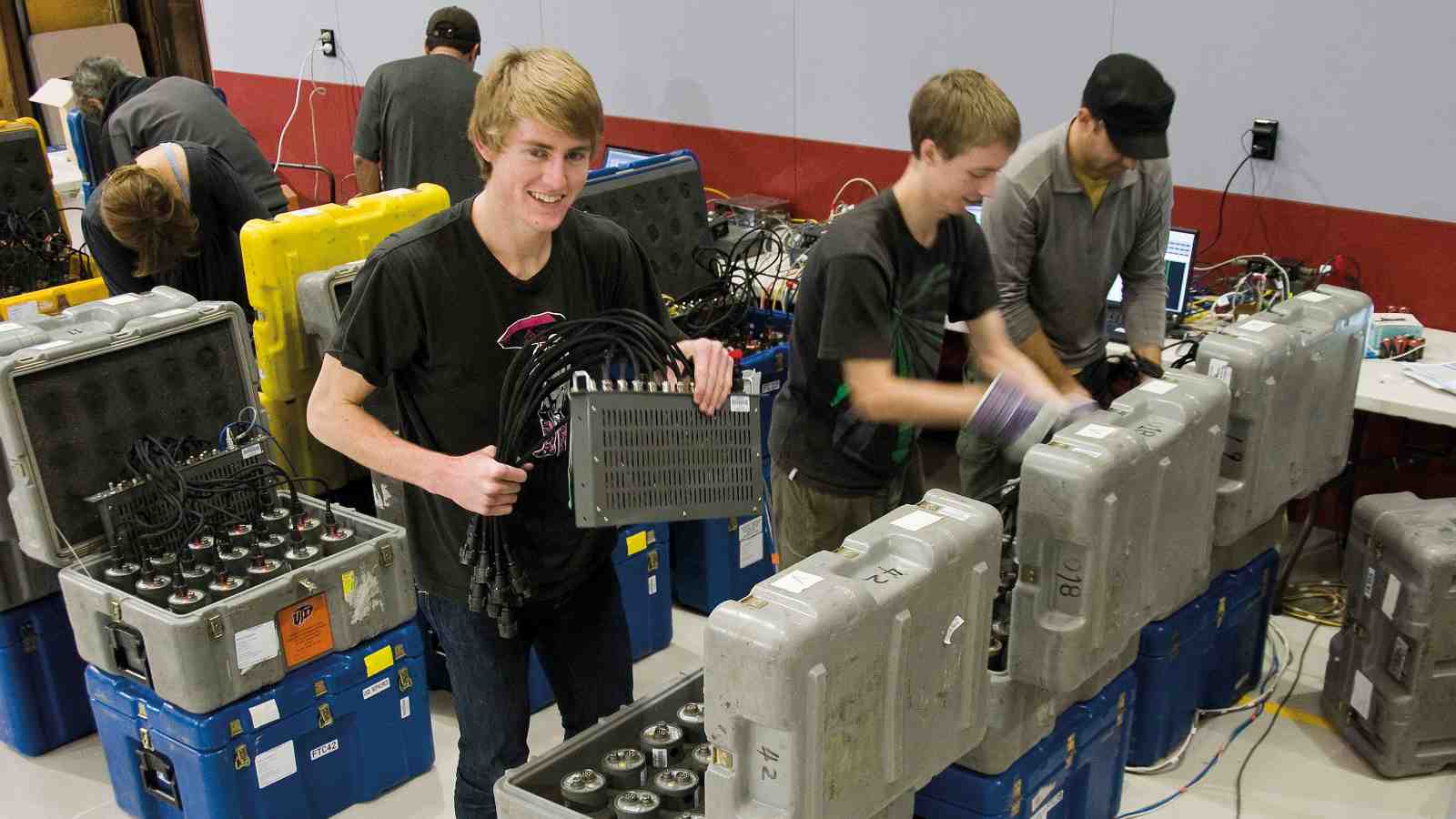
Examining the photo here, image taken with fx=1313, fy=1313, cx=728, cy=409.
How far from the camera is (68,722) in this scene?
3387 millimetres

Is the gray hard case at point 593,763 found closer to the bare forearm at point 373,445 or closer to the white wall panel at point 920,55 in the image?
the bare forearm at point 373,445

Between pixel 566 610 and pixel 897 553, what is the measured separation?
558 mm

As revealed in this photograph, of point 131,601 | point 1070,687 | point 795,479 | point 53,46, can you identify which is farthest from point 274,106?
point 1070,687

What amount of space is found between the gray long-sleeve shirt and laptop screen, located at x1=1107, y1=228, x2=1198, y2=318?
2.42 ft

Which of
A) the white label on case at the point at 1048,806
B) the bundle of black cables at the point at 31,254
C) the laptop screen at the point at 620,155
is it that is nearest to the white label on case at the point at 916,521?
the white label on case at the point at 1048,806

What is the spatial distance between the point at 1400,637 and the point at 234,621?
260 cm

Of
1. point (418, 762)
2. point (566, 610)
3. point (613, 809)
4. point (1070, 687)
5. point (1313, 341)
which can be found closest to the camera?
point (613, 809)

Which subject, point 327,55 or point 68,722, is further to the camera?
point 327,55

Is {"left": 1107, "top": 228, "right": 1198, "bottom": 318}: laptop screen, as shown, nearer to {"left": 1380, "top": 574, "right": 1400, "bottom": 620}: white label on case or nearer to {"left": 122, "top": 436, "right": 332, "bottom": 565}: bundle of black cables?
{"left": 1380, "top": 574, "right": 1400, "bottom": 620}: white label on case

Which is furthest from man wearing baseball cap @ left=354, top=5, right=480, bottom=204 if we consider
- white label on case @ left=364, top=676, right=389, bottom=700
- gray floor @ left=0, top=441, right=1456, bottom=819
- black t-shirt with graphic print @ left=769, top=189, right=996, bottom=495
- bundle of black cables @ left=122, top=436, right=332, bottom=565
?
black t-shirt with graphic print @ left=769, top=189, right=996, bottom=495

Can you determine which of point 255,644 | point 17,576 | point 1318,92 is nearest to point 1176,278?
point 1318,92

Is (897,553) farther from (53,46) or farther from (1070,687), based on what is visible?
(53,46)

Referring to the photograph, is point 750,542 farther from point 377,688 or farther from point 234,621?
point 234,621

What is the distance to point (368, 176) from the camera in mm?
5059
